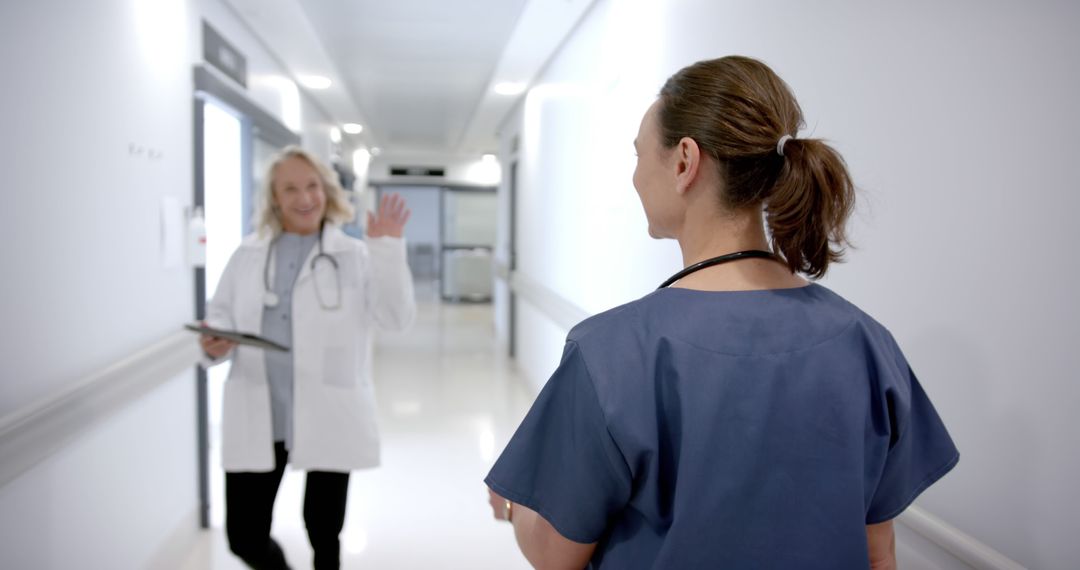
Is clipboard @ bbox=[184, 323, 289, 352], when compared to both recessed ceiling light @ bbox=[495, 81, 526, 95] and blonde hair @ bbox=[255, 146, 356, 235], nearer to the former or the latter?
blonde hair @ bbox=[255, 146, 356, 235]

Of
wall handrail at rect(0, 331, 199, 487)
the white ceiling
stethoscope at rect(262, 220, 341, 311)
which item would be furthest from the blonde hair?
the white ceiling

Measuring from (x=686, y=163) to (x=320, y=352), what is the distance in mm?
1648

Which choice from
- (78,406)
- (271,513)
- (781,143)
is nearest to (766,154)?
(781,143)

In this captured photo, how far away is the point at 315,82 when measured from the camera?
6383mm

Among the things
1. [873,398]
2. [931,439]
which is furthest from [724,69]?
[931,439]

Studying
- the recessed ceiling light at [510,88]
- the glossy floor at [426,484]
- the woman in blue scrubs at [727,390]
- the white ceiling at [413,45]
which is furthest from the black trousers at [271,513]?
the recessed ceiling light at [510,88]

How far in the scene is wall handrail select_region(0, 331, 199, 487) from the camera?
5.83 feet

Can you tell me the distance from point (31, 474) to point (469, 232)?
41.0 ft

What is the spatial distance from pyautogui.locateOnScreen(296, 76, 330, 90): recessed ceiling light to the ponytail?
5998 mm

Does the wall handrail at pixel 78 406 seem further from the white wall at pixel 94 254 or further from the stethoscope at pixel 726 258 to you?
the stethoscope at pixel 726 258

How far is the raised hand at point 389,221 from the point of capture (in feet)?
7.80

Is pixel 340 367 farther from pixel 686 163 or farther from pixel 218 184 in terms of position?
pixel 218 184

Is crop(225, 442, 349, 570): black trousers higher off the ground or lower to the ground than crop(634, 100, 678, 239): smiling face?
lower

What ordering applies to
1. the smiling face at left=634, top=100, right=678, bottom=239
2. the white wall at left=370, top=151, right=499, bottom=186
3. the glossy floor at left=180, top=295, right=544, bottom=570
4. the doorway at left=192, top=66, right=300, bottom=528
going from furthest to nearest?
the white wall at left=370, top=151, right=499, bottom=186 → the doorway at left=192, top=66, right=300, bottom=528 → the glossy floor at left=180, top=295, right=544, bottom=570 → the smiling face at left=634, top=100, right=678, bottom=239
